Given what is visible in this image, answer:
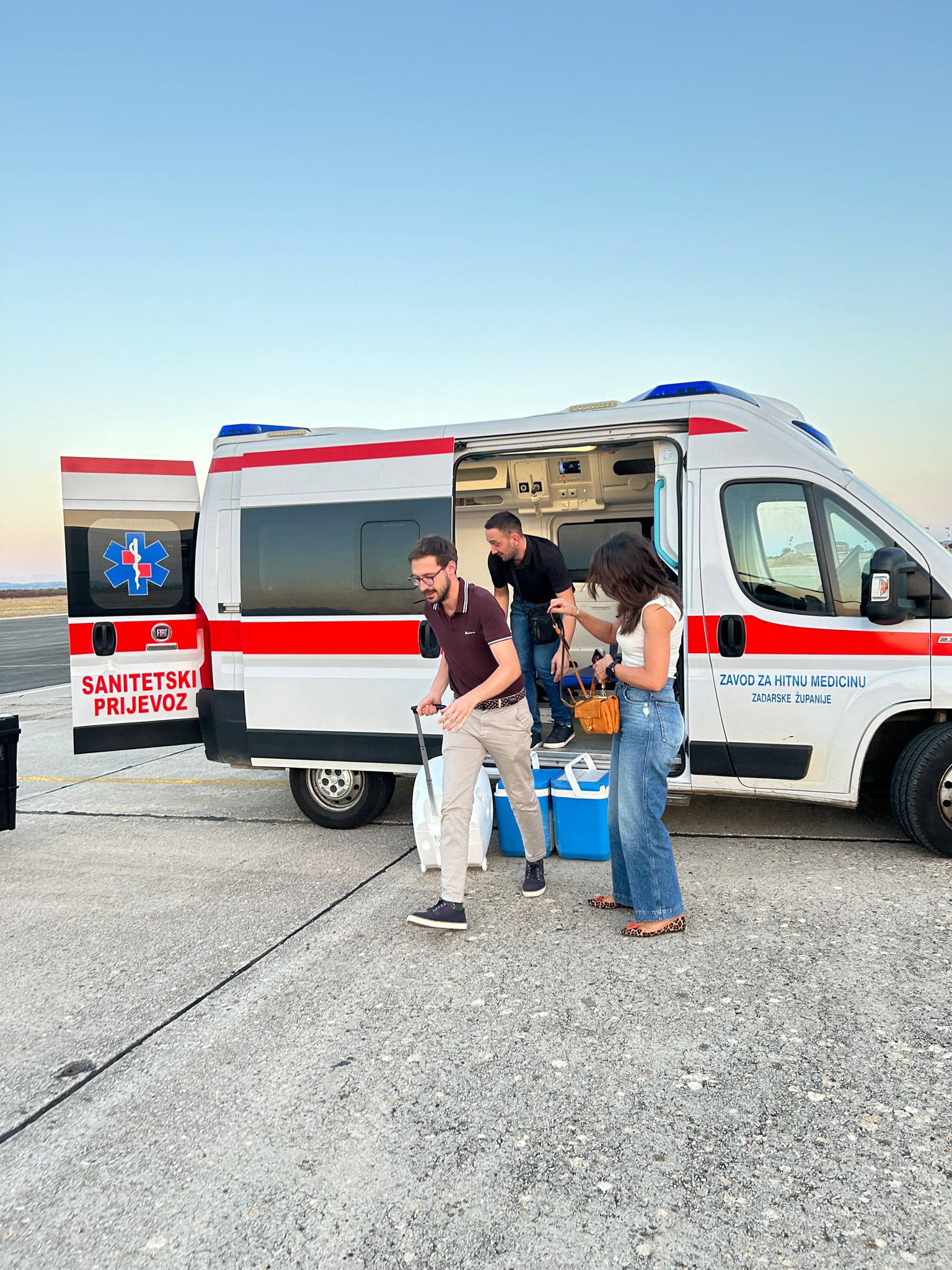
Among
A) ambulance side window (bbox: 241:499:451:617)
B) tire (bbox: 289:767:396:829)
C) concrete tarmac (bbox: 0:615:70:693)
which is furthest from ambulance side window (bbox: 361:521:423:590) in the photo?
concrete tarmac (bbox: 0:615:70:693)

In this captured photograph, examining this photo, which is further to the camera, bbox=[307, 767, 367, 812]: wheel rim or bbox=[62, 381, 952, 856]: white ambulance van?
bbox=[307, 767, 367, 812]: wheel rim

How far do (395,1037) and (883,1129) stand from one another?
1560mm

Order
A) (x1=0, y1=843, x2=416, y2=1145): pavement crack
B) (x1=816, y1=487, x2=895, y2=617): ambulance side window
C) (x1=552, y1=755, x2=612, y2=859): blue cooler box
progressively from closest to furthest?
(x1=0, y1=843, x2=416, y2=1145): pavement crack < (x1=816, y1=487, x2=895, y2=617): ambulance side window < (x1=552, y1=755, x2=612, y2=859): blue cooler box

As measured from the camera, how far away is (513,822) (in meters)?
5.15

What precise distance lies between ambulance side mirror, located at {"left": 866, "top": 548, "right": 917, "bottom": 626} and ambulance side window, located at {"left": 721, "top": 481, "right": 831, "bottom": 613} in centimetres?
29

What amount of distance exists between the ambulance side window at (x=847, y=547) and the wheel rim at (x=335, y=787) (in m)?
3.06

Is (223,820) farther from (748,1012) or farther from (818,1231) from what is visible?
(818,1231)

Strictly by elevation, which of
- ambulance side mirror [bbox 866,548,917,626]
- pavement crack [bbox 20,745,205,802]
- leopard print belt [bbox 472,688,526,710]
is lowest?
pavement crack [bbox 20,745,205,802]

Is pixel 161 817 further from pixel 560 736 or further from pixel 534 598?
pixel 534 598

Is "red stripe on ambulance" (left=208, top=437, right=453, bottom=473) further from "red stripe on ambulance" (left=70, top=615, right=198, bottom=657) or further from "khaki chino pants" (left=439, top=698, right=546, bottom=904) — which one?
"khaki chino pants" (left=439, top=698, right=546, bottom=904)

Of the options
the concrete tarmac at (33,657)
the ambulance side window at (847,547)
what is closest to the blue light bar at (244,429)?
the ambulance side window at (847,547)

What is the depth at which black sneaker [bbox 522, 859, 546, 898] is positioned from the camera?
4445 mm

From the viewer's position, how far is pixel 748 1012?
325 centimetres

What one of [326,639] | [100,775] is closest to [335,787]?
[326,639]
